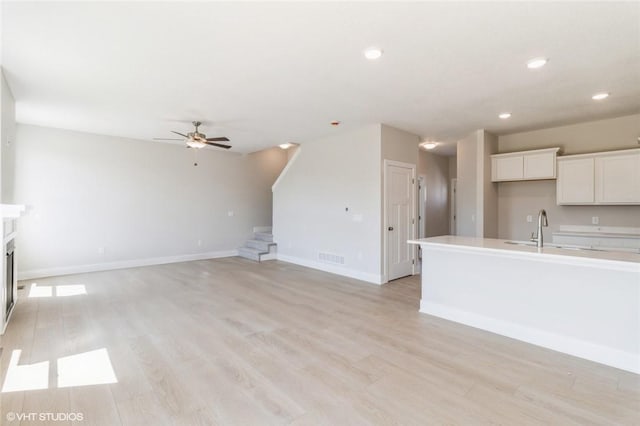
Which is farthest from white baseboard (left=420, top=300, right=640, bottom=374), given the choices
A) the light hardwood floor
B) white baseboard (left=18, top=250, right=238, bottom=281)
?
white baseboard (left=18, top=250, right=238, bottom=281)

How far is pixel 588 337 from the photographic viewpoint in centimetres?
268

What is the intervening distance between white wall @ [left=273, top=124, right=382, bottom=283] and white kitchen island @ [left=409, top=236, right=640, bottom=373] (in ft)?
5.73

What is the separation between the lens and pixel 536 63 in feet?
9.57

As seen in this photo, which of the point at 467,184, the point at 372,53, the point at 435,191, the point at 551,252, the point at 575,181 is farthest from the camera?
the point at 435,191

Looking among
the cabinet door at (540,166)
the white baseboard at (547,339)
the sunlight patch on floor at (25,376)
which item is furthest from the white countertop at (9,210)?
the cabinet door at (540,166)

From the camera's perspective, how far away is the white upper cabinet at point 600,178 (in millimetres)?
4426

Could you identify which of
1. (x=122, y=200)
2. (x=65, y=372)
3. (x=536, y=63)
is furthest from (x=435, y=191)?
(x=65, y=372)

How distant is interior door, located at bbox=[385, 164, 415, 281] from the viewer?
538 cm

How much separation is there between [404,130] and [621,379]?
14.6ft

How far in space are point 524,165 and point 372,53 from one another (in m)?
4.28

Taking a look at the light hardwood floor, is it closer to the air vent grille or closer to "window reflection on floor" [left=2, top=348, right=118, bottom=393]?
"window reflection on floor" [left=2, top=348, right=118, bottom=393]

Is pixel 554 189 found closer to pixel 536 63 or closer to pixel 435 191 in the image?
pixel 435 191

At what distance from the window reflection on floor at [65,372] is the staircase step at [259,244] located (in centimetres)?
490

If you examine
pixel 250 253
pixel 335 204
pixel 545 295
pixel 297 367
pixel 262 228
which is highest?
pixel 335 204
